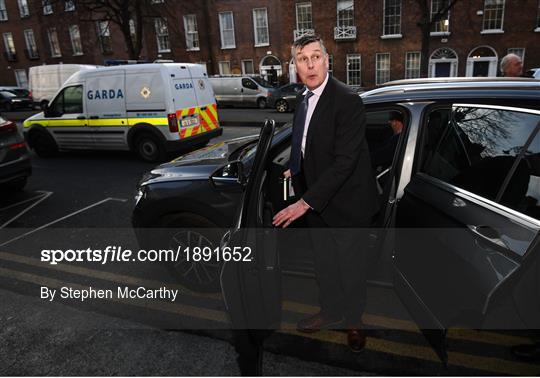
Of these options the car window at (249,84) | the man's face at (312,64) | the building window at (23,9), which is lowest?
the car window at (249,84)

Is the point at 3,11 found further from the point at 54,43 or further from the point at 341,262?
the point at 341,262

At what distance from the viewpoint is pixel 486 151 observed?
2127 millimetres

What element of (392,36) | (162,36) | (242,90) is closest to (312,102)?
(242,90)

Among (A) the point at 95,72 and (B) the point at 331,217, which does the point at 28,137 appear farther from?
(B) the point at 331,217

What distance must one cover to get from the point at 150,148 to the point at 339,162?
672cm

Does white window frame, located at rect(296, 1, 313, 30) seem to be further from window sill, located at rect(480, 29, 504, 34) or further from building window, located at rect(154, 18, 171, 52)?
window sill, located at rect(480, 29, 504, 34)

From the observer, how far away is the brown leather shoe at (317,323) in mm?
2631

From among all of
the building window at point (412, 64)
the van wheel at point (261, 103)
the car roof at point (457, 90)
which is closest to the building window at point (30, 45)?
the van wheel at point (261, 103)

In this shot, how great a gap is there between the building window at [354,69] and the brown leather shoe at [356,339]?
2335 centimetres

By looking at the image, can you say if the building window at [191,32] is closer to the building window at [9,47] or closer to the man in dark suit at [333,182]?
the building window at [9,47]

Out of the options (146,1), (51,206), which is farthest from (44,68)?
(51,206)

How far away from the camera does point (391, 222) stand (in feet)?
8.10

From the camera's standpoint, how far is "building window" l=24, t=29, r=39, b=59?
3219cm

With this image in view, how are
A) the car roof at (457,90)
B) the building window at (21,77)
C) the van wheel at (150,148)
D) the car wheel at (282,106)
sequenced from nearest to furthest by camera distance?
the car roof at (457,90), the van wheel at (150,148), the car wheel at (282,106), the building window at (21,77)
